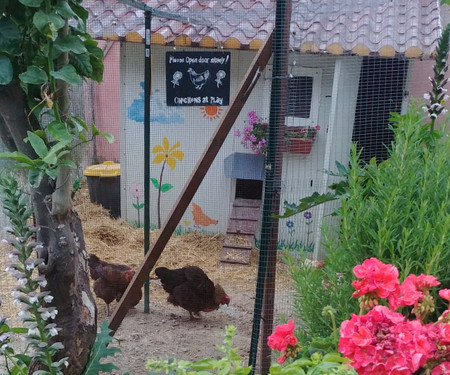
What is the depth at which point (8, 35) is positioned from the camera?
117 cm

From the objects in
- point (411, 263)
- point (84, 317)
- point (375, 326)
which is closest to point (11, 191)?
point (84, 317)

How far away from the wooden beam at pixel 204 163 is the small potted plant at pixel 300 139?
1.18 feet

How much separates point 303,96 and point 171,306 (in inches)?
73.0

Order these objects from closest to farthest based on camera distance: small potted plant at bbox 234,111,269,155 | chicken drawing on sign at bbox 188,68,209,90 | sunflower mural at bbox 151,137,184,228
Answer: chicken drawing on sign at bbox 188,68,209,90, small potted plant at bbox 234,111,269,155, sunflower mural at bbox 151,137,184,228

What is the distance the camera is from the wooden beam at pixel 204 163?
204cm

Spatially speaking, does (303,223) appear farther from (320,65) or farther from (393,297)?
(393,297)

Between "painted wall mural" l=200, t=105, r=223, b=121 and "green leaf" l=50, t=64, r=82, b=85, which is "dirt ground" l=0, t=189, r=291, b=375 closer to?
"painted wall mural" l=200, t=105, r=223, b=121

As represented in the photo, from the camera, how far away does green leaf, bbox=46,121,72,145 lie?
122 cm

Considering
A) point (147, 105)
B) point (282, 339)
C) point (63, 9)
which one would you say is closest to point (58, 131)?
point (63, 9)

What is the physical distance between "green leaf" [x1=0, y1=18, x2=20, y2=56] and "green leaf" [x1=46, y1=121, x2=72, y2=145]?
21 centimetres

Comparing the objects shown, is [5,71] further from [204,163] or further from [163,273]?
[163,273]

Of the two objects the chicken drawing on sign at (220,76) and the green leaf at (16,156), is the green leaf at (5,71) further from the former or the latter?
the chicken drawing on sign at (220,76)

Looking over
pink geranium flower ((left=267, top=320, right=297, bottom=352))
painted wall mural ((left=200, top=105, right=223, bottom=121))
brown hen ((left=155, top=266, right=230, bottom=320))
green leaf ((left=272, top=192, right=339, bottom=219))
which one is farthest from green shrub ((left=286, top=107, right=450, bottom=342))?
painted wall mural ((left=200, top=105, right=223, bottom=121))

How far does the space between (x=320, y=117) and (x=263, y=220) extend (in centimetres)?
93
